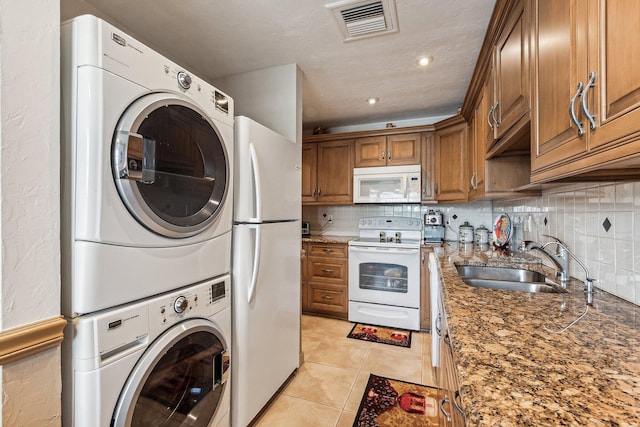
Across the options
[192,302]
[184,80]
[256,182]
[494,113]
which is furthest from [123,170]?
[494,113]

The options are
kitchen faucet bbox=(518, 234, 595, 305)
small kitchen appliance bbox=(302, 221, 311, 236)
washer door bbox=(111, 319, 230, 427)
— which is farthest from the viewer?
small kitchen appliance bbox=(302, 221, 311, 236)

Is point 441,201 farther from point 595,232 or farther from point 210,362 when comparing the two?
point 210,362

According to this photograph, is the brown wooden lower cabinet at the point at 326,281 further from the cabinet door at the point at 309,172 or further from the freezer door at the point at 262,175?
the freezer door at the point at 262,175

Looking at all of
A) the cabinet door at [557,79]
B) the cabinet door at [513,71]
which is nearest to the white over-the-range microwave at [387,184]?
the cabinet door at [513,71]

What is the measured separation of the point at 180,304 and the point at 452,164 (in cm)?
288

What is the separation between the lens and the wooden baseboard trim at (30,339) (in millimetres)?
726

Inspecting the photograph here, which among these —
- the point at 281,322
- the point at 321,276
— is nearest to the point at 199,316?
the point at 281,322

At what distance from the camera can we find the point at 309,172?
3.67 metres

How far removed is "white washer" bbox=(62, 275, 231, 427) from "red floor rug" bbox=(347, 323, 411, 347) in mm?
1661

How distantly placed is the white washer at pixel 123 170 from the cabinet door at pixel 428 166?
260 cm

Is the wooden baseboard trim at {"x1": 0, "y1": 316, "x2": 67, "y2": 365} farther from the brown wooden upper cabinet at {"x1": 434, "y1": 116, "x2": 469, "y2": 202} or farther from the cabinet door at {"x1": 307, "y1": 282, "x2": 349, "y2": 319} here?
the brown wooden upper cabinet at {"x1": 434, "y1": 116, "x2": 469, "y2": 202}

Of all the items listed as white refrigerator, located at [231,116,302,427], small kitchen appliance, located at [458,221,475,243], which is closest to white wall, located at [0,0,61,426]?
white refrigerator, located at [231,116,302,427]

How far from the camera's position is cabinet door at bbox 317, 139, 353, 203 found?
3492 mm

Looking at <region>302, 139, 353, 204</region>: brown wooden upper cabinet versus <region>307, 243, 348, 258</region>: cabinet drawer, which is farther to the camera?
<region>302, 139, 353, 204</region>: brown wooden upper cabinet
